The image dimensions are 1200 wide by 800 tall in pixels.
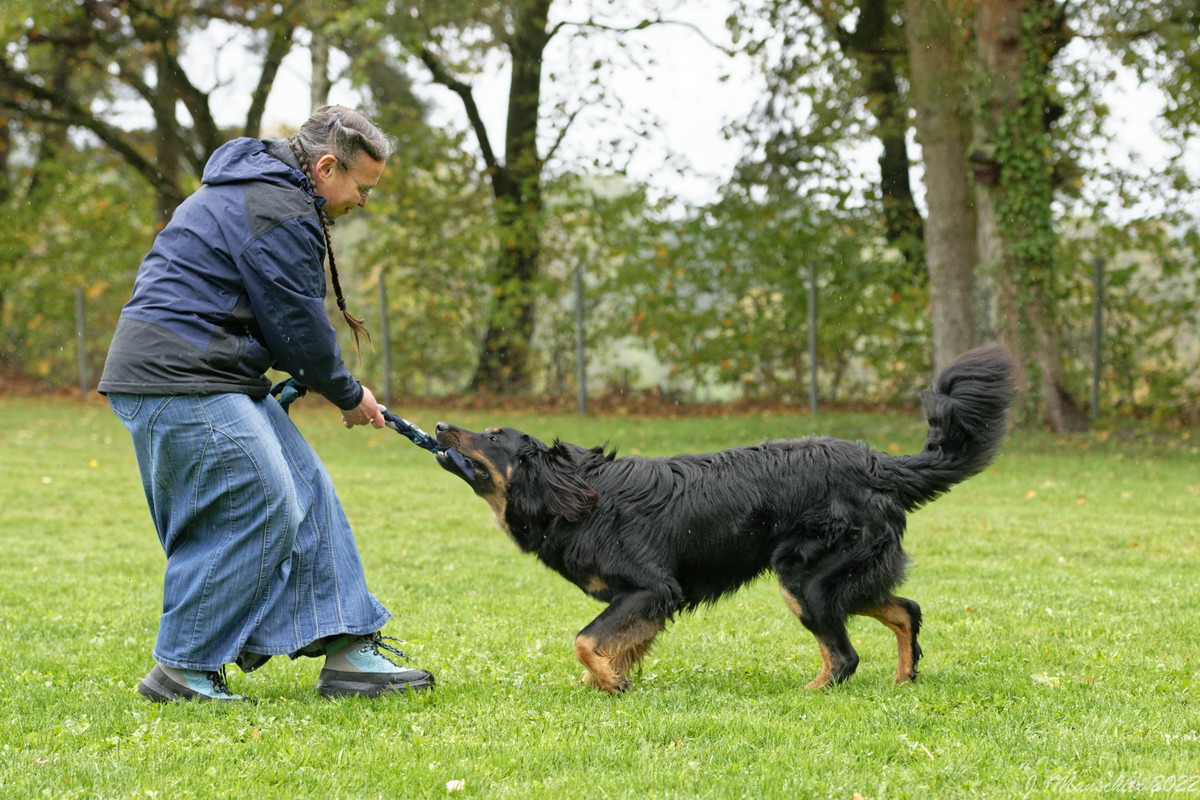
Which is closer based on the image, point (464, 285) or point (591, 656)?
point (591, 656)

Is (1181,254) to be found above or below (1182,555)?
above

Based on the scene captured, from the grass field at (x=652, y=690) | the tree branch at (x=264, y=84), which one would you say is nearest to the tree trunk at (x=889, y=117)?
the grass field at (x=652, y=690)

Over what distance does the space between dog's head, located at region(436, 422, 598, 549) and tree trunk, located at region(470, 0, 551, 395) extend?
13302 millimetres

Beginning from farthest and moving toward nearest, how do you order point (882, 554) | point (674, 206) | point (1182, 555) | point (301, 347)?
point (674, 206) < point (1182, 555) < point (882, 554) < point (301, 347)

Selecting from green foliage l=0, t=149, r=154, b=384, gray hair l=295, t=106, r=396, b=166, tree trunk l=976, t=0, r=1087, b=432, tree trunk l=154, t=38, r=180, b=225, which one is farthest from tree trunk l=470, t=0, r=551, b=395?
gray hair l=295, t=106, r=396, b=166

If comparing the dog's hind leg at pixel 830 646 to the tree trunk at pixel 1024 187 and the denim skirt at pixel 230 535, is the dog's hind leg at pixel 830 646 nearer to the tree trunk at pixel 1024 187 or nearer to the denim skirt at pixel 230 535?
the denim skirt at pixel 230 535

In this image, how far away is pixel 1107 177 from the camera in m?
15.3

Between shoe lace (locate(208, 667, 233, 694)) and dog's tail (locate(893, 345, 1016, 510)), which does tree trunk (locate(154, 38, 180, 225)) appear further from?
dog's tail (locate(893, 345, 1016, 510))

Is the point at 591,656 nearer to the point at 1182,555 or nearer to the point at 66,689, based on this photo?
the point at 66,689

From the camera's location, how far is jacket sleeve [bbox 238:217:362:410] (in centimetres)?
372

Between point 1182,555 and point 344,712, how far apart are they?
5.77 metres

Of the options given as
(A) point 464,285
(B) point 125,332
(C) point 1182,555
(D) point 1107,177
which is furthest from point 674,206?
(B) point 125,332

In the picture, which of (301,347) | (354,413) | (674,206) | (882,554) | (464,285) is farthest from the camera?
(464,285)

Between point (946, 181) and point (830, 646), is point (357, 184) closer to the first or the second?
point (830, 646)
